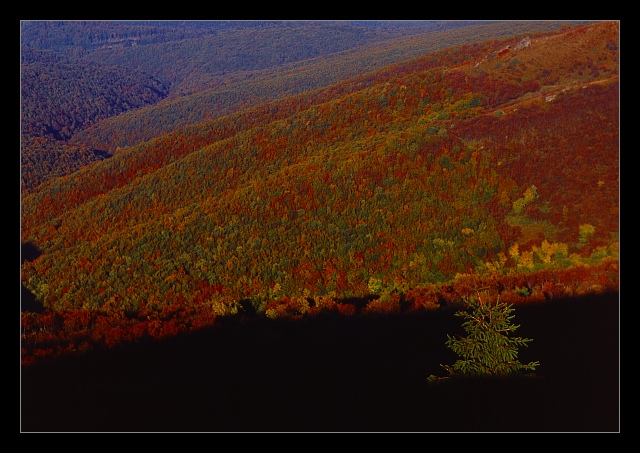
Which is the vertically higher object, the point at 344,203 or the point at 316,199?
the point at 316,199

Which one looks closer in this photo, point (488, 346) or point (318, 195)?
point (488, 346)

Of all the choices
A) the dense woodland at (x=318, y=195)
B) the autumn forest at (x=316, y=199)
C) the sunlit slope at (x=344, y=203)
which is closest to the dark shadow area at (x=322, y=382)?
the autumn forest at (x=316, y=199)

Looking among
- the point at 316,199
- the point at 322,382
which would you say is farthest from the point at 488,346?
the point at 316,199

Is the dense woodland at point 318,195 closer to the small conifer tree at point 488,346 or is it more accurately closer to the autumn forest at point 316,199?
the autumn forest at point 316,199

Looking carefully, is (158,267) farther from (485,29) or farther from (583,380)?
(485,29)

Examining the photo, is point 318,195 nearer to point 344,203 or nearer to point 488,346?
point 344,203

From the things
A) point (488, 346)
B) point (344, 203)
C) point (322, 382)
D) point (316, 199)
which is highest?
point (316, 199)
